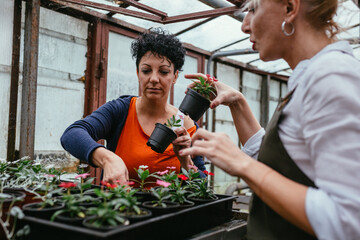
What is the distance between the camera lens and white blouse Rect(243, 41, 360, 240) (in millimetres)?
761

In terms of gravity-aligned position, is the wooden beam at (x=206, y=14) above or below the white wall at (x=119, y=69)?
above

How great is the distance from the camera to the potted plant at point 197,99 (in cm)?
176

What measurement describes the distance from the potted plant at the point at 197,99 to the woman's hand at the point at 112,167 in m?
0.54

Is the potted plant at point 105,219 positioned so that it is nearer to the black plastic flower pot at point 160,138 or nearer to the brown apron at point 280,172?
the brown apron at point 280,172

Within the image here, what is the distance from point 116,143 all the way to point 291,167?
1338 mm

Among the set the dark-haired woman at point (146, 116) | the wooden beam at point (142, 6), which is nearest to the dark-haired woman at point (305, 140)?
the dark-haired woman at point (146, 116)

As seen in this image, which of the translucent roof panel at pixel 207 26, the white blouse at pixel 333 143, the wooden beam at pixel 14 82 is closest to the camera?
the white blouse at pixel 333 143

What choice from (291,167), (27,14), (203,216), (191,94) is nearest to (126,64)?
(27,14)

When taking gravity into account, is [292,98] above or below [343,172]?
above

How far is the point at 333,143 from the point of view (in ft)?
2.55

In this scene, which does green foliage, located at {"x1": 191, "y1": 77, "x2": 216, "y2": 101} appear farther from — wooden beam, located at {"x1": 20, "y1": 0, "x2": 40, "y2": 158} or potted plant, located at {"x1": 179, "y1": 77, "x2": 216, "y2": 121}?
wooden beam, located at {"x1": 20, "y1": 0, "x2": 40, "y2": 158}

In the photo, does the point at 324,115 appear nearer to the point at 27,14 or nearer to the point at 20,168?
the point at 20,168

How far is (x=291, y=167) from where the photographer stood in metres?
0.94

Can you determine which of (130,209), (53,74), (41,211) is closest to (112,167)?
(130,209)
